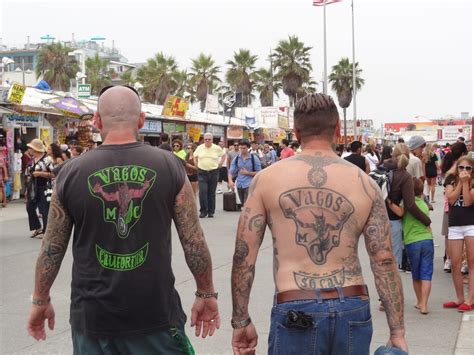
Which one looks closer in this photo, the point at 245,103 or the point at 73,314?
the point at 73,314

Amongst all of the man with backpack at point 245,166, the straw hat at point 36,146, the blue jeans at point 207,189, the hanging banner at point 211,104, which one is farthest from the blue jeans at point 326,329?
the hanging banner at point 211,104

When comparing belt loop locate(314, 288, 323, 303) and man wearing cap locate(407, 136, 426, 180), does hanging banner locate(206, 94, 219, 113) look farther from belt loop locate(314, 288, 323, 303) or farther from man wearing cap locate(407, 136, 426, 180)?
belt loop locate(314, 288, 323, 303)

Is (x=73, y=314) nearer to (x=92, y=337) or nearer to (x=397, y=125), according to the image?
(x=92, y=337)

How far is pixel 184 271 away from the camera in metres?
8.70

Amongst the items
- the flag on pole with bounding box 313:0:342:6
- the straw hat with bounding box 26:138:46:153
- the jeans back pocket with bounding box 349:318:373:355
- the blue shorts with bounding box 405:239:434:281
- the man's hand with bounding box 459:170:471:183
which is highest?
the flag on pole with bounding box 313:0:342:6

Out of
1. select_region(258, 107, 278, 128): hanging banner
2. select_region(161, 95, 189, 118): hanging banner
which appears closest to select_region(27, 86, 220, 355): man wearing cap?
select_region(161, 95, 189, 118): hanging banner

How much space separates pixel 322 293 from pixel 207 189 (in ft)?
40.5

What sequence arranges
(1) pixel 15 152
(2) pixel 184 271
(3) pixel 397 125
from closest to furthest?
(2) pixel 184 271 < (1) pixel 15 152 < (3) pixel 397 125

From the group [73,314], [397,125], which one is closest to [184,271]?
[73,314]

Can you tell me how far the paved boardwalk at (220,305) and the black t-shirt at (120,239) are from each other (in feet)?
0.37

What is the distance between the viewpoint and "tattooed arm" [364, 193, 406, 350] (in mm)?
3072

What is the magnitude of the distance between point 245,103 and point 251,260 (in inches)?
2427

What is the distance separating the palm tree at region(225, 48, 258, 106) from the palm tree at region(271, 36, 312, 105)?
4220mm

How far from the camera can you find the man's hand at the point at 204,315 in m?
3.39
